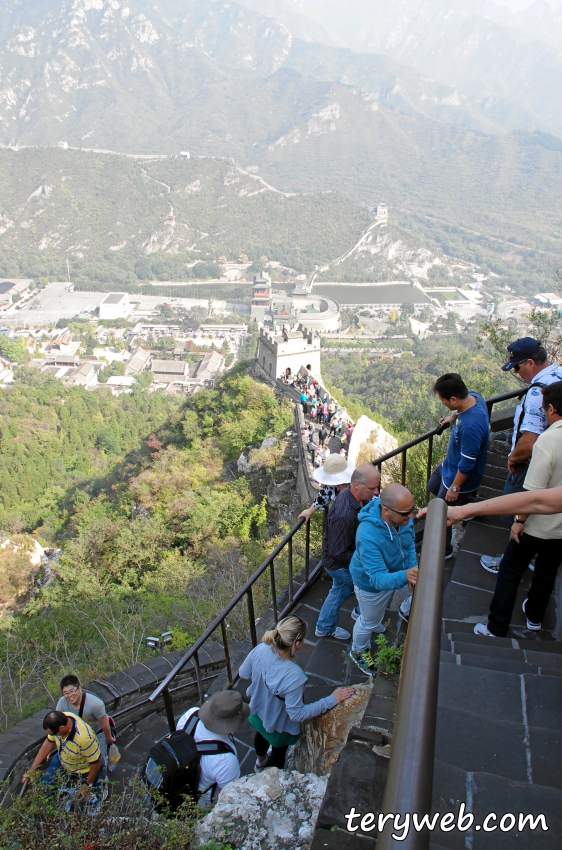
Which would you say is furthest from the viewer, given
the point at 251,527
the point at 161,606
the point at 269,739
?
the point at 251,527

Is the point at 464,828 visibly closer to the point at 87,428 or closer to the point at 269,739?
the point at 269,739

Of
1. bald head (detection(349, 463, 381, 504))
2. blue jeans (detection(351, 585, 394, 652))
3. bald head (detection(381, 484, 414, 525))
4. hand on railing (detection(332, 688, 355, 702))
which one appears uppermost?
bald head (detection(381, 484, 414, 525))

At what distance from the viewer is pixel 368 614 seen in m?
3.45

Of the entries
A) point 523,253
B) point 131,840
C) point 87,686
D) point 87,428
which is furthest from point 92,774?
point 523,253

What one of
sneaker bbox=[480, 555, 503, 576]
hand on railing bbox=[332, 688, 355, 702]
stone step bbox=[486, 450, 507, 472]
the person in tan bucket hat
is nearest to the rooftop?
stone step bbox=[486, 450, 507, 472]

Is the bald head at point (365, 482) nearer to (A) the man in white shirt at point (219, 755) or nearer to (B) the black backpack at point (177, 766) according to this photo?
(A) the man in white shirt at point (219, 755)

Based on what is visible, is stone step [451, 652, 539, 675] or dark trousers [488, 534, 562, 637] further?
dark trousers [488, 534, 562, 637]

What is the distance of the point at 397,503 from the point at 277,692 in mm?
1241

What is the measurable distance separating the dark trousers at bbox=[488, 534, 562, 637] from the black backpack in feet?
5.86

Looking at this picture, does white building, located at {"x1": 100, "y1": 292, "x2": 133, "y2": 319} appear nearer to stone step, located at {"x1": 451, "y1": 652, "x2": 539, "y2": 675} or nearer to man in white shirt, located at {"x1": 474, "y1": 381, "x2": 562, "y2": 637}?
man in white shirt, located at {"x1": 474, "y1": 381, "x2": 562, "y2": 637}

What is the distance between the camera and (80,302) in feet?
375

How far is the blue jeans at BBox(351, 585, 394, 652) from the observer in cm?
336

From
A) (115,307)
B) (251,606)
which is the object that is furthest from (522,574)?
(115,307)

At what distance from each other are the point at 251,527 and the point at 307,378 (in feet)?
34.0
